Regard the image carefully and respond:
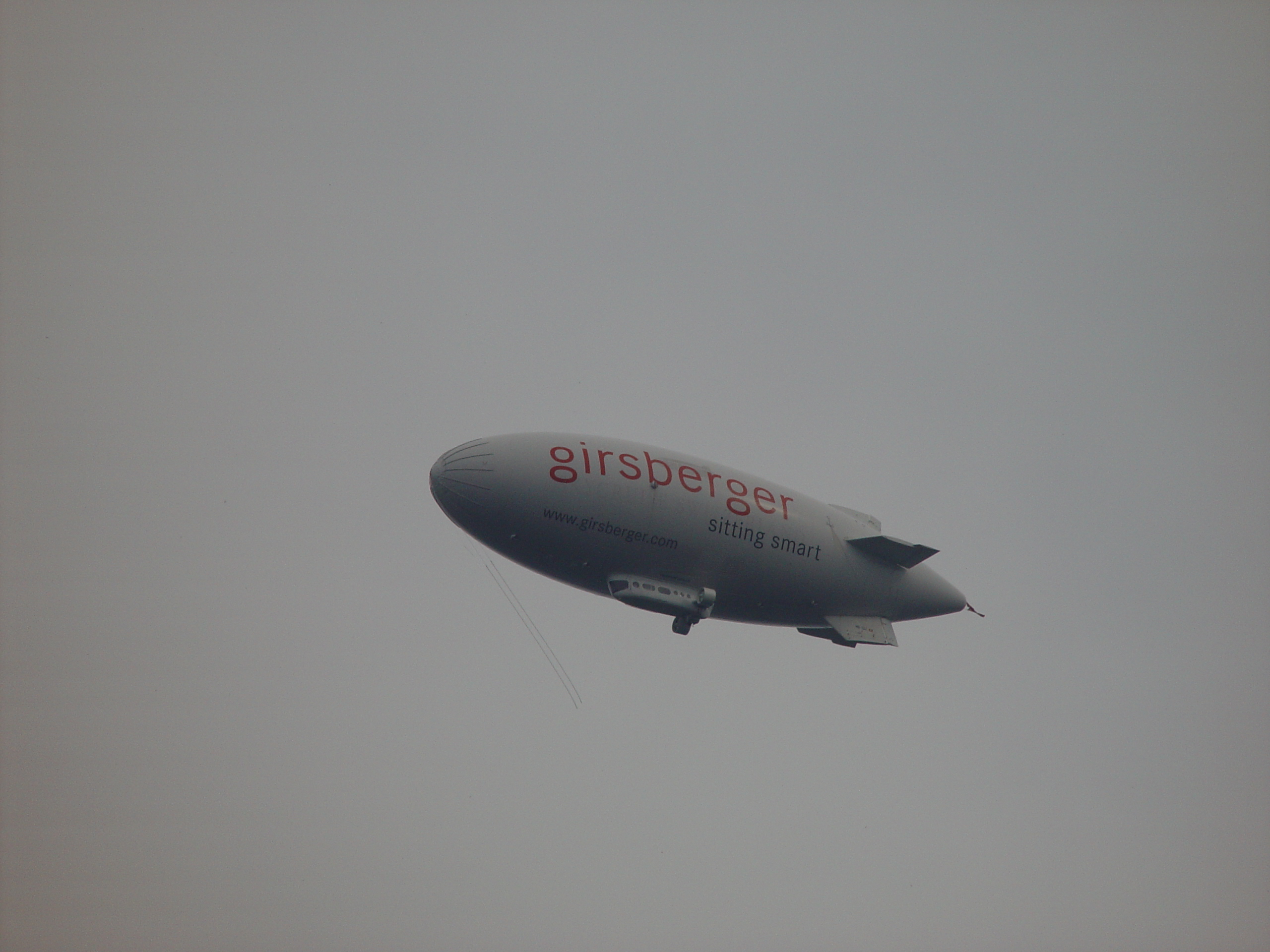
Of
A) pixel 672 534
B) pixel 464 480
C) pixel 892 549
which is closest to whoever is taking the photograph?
pixel 464 480

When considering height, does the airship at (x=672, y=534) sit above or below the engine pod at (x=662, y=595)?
above

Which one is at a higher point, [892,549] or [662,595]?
[892,549]

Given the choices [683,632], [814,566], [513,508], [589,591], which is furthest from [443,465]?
[814,566]

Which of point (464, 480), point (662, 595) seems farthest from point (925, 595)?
point (464, 480)

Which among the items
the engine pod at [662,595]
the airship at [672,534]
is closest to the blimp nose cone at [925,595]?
the airship at [672,534]

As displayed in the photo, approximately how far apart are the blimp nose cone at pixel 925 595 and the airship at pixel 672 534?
575 mm

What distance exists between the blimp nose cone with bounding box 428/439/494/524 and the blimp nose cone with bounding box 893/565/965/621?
47.2 ft

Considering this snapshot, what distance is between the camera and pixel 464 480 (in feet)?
92.2

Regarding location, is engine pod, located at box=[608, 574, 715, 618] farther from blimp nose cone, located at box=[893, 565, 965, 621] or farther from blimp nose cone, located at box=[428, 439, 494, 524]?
blimp nose cone, located at box=[893, 565, 965, 621]

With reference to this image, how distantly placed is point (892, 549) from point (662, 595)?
835 cm

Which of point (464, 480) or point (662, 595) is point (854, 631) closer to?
point (662, 595)

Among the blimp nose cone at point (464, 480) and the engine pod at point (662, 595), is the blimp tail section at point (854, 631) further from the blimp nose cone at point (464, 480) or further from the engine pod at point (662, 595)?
the blimp nose cone at point (464, 480)

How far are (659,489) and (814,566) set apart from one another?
5.82 m

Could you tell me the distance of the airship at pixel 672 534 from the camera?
2825cm
